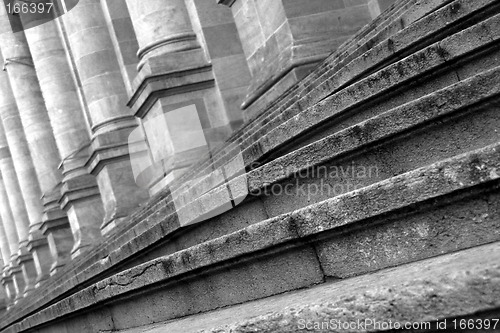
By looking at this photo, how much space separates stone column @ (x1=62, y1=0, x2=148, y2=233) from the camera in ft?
45.8

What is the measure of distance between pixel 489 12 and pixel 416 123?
1156mm

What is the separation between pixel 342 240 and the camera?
10.5 ft

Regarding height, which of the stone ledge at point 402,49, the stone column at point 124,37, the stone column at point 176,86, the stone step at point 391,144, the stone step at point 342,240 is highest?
the stone column at point 124,37

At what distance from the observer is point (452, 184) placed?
2.69 m

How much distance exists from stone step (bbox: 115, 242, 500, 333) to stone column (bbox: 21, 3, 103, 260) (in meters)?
13.6

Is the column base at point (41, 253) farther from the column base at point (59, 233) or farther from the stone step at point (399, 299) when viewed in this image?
the stone step at point (399, 299)

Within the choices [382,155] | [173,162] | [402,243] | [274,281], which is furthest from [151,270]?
[173,162]

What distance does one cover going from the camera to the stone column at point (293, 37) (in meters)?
8.09

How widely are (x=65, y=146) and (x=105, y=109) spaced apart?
364 cm

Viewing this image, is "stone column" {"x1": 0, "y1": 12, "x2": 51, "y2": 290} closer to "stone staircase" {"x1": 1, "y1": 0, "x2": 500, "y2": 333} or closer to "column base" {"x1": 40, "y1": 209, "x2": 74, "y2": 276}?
"column base" {"x1": 40, "y1": 209, "x2": 74, "y2": 276}

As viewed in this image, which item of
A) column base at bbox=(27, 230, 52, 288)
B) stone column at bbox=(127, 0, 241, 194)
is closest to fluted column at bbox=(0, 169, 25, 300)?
column base at bbox=(27, 230, 52, 288)

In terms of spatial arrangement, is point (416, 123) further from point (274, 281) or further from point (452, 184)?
point (274, 281)

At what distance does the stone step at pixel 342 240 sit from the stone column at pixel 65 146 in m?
12.2

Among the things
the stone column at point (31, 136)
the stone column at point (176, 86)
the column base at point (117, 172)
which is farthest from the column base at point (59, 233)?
the stone column at point (176, 86)
